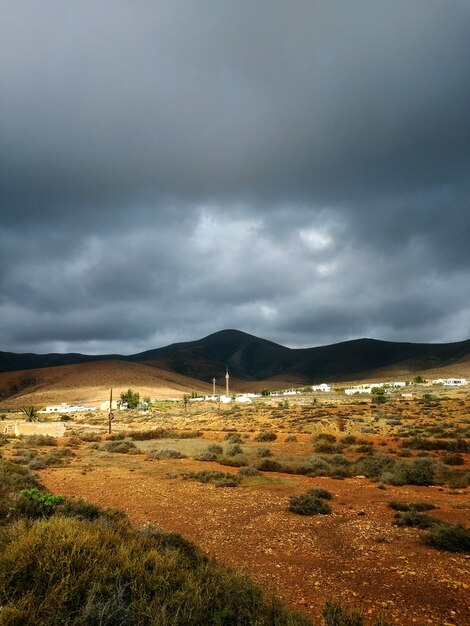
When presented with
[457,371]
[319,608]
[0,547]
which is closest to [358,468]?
[319,608]

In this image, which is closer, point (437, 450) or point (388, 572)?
point (388, 572)

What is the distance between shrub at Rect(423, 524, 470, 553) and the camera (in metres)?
8.48

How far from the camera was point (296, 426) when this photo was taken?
1512 inches

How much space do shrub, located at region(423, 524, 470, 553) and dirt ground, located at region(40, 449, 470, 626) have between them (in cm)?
23

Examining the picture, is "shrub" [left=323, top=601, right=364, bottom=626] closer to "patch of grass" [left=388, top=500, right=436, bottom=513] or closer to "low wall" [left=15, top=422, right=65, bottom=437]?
"patch of grass" [left=388, top=500, right=436, bottom=513]

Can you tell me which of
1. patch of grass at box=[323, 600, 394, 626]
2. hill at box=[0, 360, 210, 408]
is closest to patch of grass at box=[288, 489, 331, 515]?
patch of grass at box=[323, 600, 394, 626]

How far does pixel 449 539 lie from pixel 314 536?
2.99 m

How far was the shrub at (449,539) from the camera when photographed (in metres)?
8.48

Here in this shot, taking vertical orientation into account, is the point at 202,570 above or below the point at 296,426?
above

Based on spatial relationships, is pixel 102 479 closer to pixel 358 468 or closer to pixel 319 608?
pixel 358 468

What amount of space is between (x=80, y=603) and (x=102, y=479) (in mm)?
14491

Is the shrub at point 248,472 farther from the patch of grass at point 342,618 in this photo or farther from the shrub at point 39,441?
the shrub at point 39,441

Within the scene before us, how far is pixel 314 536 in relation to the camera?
966 centimetres

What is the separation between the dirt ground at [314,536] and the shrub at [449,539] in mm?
234
